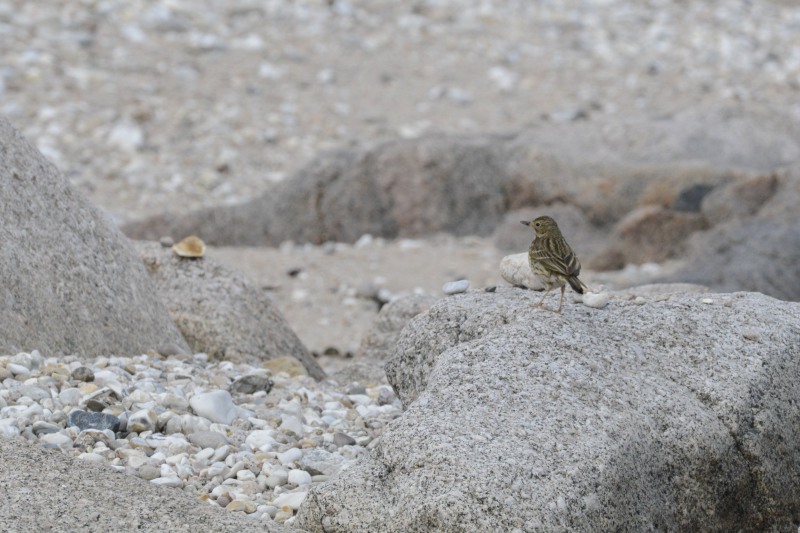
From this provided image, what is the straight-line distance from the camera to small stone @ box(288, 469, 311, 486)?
4293 mm

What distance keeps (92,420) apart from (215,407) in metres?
0.51

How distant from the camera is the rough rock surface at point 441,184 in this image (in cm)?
1128

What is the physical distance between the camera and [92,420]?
4500 millimetres

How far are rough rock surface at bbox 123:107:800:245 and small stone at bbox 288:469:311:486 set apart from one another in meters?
7.13

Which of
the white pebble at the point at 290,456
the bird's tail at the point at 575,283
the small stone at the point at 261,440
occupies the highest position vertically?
the bird's tail at the point at 575,283

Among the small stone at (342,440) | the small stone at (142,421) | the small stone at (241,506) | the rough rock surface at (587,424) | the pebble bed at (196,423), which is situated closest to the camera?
the rough rock surface at (587,424)

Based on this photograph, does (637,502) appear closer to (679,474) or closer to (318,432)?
(679,474)

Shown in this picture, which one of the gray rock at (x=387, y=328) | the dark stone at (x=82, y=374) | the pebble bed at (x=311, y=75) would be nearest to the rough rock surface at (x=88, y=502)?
the dark stone at (x=82, y=374)

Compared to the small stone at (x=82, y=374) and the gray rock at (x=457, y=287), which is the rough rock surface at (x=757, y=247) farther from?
the small stone at (x=82, y=374)

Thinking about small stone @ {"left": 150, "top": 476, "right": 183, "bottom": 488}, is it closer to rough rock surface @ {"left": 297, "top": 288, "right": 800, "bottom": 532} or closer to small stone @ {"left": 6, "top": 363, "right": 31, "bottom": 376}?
rough rock surface @ {"left": 297, "top": 288, "right": 800, "bottom": 532}

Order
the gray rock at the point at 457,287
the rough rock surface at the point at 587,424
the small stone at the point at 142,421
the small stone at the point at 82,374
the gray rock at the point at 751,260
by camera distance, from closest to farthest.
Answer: the rough rock surface at the point at 587,424 → the small stone at the point at 142,421 → the small stone at the point at 82,374 → the gray rock at the point at 457,287 → the gray rock at the point at 751,260

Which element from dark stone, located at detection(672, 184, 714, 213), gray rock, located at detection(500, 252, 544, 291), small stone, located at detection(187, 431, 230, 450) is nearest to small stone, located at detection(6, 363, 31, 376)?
small stone, located at detection(187, 431, 230, 450)

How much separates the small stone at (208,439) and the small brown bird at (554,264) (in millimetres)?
1310

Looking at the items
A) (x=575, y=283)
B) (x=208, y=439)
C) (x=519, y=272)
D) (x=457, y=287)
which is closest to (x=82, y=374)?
(x=208, y=439)
